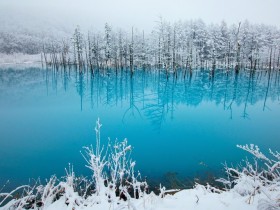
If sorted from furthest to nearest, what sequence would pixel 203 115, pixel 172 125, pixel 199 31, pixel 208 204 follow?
pixel 199 31 → pixel 203 115 → pixel 172 125 → pixel 208 204

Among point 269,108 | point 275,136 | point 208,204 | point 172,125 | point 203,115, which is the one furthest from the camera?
point 269,108

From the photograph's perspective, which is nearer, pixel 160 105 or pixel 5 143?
pixel 5 143

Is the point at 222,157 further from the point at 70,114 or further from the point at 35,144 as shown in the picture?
the point at 70,114

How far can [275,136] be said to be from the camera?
50.8 feet

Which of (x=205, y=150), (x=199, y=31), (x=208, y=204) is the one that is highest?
(x=199, y=31)

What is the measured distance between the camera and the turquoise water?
39.0ft

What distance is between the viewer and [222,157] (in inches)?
494

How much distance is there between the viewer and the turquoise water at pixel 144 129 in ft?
39.0

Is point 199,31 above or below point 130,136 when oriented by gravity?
above

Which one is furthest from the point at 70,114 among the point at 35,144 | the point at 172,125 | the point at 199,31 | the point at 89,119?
the point at 199,31

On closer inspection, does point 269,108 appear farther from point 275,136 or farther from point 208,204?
point 208,204

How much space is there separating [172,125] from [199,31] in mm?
55015

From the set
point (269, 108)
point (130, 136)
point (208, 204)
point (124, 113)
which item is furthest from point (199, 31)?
point (208, 204)

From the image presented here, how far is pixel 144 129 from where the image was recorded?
56.3ft
